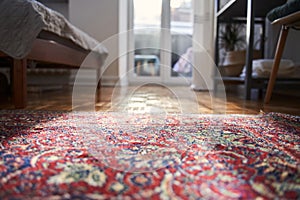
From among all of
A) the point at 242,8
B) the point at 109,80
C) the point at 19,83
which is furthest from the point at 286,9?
the point at 109,80

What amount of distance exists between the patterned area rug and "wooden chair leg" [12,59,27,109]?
352mm

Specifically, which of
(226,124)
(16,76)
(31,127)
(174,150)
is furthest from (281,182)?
(16,76)

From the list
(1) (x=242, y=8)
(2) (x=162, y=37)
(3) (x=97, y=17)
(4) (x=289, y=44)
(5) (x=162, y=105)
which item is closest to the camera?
(5) (x=162, y=105)

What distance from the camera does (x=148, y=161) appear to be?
443 mm

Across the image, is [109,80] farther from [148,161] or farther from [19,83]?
[148,161]

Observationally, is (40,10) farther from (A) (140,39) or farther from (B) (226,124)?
(A) (140,39)

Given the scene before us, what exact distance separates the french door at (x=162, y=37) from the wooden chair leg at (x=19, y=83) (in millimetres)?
2136

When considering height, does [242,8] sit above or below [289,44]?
above

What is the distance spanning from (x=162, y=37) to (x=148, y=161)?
3.03 m

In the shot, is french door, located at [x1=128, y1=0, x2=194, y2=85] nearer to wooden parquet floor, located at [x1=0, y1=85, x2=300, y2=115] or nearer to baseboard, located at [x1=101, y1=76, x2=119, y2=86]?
baseboard, located at [x1=101, y1=76, x2=119, y2=86]

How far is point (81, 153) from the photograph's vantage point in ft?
1.58

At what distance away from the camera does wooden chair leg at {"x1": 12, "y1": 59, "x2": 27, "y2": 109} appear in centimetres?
110

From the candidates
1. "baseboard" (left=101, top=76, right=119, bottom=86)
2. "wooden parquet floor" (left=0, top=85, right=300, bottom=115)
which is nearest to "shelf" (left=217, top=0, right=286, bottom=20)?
"wooden parquet floor" (left=0, top=85, right=300, bottom=115)

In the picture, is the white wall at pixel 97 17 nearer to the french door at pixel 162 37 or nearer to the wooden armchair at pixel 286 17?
the french door at pixel 162 37
